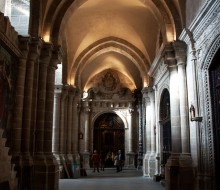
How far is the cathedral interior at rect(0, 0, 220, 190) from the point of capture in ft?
28.8

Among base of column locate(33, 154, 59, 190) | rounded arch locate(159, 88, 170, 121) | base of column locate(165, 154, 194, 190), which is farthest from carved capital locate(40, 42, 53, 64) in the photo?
base of column locate(165, 154, 194, 190)

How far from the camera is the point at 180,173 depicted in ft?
32.9

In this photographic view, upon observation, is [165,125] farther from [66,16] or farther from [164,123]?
[66,16]

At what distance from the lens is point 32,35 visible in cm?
1048

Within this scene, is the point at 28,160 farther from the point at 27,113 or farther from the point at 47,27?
the point at 47,27

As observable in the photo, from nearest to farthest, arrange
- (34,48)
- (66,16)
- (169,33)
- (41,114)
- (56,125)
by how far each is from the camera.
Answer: (34,48)
(41,114)
(169,33)
(66,16)
(56,125)

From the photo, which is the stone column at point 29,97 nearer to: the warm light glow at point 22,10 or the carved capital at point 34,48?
the carved capital at point 34,48

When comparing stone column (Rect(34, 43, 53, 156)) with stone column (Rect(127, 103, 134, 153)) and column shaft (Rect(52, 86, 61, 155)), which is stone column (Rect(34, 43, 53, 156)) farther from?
stone column (Rect(127, 103, 134, 153))

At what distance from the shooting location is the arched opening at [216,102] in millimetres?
8508

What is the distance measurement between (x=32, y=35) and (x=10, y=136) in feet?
11.9

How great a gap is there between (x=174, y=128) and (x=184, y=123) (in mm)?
640

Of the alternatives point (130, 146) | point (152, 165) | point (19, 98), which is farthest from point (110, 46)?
point (19, 98)

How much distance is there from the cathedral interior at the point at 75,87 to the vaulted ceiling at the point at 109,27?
1.7 inches

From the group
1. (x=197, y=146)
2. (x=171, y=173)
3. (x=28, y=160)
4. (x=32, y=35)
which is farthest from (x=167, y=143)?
(x=32, y=35)
